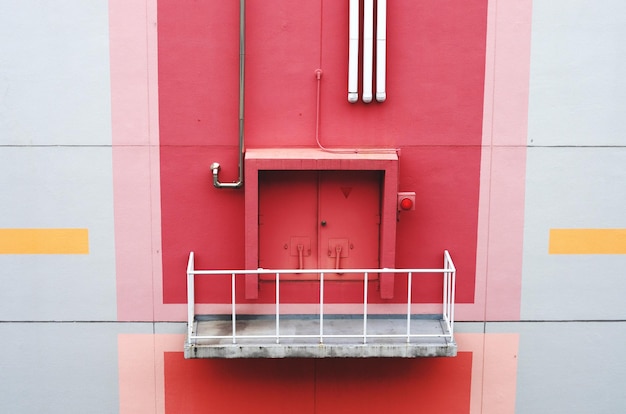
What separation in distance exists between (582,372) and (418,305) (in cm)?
213

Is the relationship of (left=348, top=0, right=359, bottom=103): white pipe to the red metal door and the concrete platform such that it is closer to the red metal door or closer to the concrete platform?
the red metal door

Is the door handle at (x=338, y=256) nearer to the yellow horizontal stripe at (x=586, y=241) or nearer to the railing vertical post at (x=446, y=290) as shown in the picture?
the railing vertical post at (x=446, y=290)

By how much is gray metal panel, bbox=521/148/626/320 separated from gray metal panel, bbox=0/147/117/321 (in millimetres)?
4797

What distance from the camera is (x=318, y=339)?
6.00 meters

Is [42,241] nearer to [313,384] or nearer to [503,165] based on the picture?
[313,384]

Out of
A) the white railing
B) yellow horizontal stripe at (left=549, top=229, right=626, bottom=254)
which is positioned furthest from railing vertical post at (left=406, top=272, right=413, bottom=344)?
yellow horizontal stripe at (left=549, top=229, right=626, bottom=254)

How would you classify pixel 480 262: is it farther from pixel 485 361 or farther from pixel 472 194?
pixel 485 361

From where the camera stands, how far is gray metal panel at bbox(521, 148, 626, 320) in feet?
20.8

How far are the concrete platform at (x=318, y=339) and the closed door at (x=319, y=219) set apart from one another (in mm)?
567

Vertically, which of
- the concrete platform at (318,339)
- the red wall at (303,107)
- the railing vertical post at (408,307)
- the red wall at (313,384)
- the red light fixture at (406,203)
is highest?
the red wall at (303,107)

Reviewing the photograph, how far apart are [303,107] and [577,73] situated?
307 centimetres

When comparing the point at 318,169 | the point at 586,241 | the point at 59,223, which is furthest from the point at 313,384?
the point at 586,241

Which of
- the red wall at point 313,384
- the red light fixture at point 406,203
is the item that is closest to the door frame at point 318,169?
the red light fixture at point 406,203

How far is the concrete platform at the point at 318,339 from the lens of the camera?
5.77 meters
